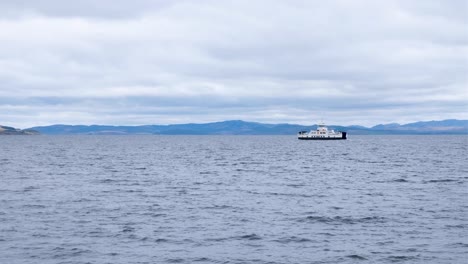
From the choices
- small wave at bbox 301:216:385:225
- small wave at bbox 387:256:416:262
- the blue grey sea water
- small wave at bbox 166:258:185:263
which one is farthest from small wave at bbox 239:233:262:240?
small wave at bbox 387:256:416:262

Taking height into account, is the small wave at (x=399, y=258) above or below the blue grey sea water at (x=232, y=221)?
below

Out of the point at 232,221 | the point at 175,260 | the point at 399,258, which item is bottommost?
the point at 175,260

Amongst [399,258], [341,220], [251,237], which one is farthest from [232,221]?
[399,258]

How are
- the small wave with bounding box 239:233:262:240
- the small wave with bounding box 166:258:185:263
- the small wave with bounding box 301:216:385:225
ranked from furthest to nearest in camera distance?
the small wave with bounding box 301:216:385:225, the small wave with bounding box 239:233:262:240, the small wave with bounding box 166:258:185:263

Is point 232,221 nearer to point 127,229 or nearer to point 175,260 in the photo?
point 127,229

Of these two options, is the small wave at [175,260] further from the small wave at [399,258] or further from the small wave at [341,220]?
the small wave at [341,220]

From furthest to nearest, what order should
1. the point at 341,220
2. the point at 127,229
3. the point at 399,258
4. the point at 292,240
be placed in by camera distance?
1. the point at 341,220
2. the point at 127,229
3. the point at 292,240
4. the point at 399,258

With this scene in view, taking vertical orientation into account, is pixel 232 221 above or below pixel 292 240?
above

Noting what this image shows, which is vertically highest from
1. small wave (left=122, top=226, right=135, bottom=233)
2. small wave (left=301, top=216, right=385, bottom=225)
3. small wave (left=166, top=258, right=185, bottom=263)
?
small wave (left=301, top=216, right=385, bottom=225)

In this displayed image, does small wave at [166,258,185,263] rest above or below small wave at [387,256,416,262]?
below

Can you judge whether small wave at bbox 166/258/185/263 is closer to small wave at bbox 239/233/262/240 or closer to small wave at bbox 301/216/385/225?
small wave at bbox 239/233/262/240

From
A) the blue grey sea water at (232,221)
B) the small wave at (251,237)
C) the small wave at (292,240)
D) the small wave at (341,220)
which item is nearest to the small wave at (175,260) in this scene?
the blue grey sea water at (232,221)

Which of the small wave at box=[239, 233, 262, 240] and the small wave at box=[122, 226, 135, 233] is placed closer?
the small wave at box=[239, 233, 262, 240]

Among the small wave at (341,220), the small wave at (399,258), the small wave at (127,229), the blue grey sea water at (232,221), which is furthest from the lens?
the small wave at (341,220)
